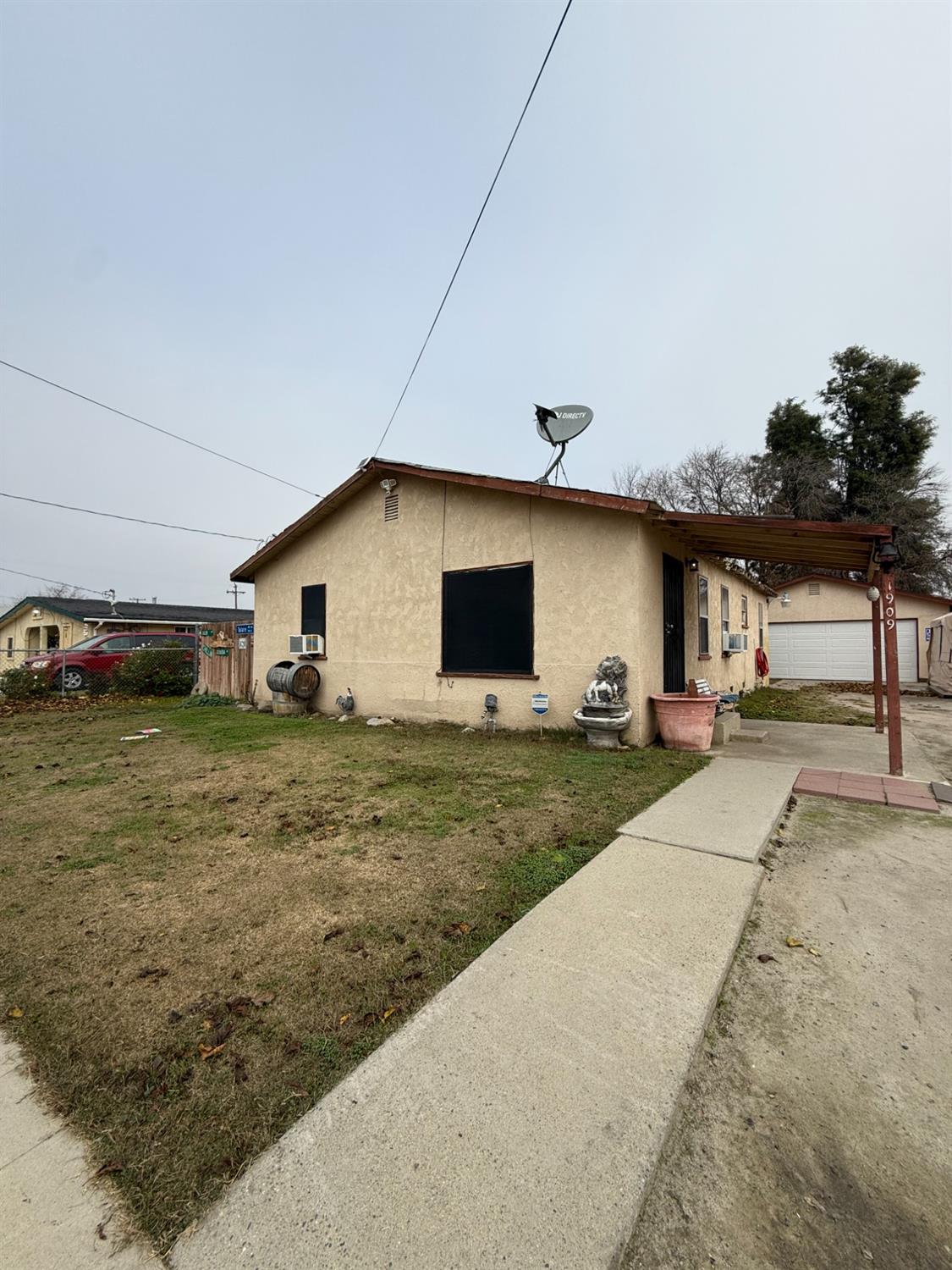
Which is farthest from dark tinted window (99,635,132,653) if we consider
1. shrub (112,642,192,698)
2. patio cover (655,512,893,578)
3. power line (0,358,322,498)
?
patio cover (655,512,893,578)

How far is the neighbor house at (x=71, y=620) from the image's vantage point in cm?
2177

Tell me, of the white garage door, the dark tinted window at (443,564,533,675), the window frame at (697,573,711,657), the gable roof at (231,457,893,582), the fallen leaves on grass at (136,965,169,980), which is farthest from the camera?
the white garage door

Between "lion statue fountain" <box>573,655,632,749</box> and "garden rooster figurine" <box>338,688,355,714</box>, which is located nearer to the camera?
"lion statue fountain" <box>573,655,632,749</box>

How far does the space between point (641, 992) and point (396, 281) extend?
11980 millimetres

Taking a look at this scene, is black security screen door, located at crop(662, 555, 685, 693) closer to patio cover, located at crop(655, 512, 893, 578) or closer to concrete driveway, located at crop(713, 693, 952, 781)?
patio cover, located at crop(655, 512, 893, 578)

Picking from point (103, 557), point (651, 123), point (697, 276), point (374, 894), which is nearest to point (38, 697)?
point (374, 894)

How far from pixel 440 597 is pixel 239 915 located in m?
5.78

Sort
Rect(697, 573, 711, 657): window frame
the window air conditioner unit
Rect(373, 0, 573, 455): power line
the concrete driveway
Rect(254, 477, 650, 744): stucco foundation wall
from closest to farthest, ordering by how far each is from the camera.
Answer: Rect(373, 0, 573, 455): power line < the concrete driveway < Rect(254, 477, 650, 744): stucco foundation wall < Rect(697, 573, 711, 657): window frame < the window air conditioner unit

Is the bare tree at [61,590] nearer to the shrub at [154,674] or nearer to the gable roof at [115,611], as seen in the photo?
the gable roof at [115,611]

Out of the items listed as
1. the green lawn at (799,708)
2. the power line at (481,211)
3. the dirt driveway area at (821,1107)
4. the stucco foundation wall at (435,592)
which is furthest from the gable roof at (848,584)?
the dirt driveway area at (821,1107)

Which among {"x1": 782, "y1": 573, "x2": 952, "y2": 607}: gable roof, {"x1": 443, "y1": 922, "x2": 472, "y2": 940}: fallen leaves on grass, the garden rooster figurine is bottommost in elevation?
{"x1": 443, "y1": 922, "x2": 472, "y2": 940}: fallen leaves on grass

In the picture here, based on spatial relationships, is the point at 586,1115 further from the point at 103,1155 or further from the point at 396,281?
the point at 396,281

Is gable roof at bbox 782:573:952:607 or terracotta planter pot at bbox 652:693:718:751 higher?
gable roof at bbox 782:573:952:607

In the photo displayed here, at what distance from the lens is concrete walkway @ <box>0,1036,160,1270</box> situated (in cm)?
104
